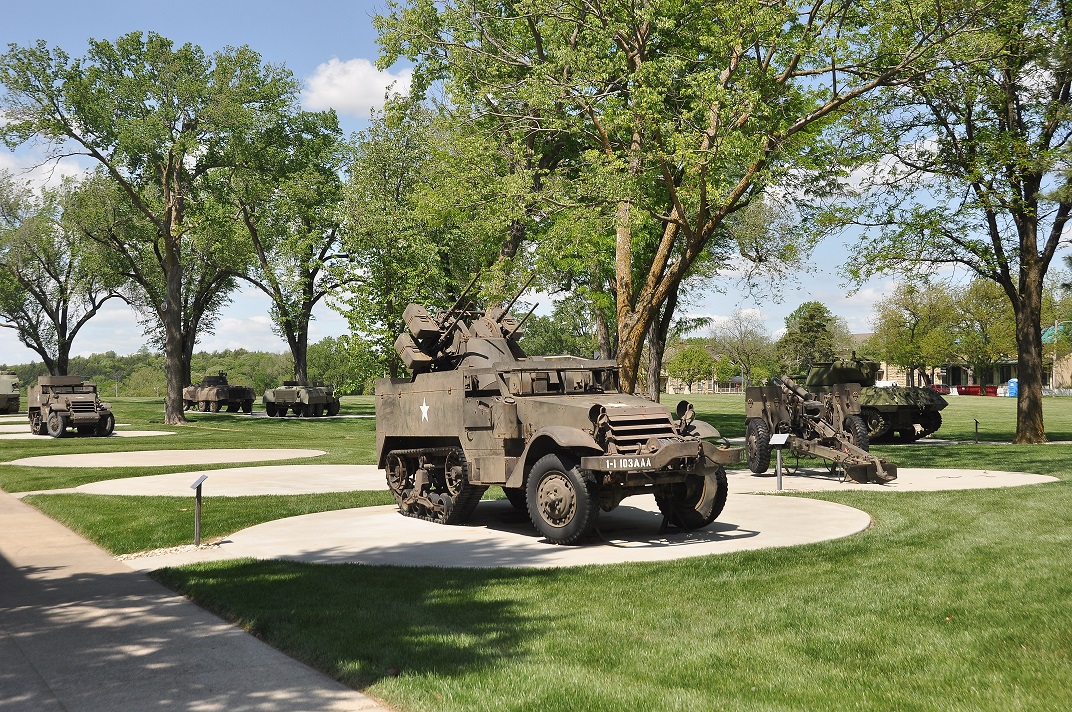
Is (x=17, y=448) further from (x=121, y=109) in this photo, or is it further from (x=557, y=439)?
(x=557, y=439)

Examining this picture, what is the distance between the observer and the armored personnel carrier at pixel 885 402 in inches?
1179

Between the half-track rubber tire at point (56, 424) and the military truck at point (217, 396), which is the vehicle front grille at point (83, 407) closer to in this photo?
the half-track rubber tire at point (56, 424)

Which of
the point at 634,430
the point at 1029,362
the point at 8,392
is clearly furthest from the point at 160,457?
the point at 8,392

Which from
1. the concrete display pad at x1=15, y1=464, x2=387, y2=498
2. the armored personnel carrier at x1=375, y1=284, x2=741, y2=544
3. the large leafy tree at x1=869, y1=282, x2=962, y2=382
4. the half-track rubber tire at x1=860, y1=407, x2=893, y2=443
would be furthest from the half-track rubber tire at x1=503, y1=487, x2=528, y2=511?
the large leafy tree at x1=869, y1=282, x2=962, y2=382

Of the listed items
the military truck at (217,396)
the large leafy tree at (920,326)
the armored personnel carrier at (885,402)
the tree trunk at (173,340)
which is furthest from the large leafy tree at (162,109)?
the large leafy tree at (920,326)

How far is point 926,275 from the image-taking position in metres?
28.7

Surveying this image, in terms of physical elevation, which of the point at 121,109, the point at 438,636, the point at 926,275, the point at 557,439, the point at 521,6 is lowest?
the point at 438,636

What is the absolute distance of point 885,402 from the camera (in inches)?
1177

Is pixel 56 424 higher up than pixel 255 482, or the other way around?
pixel 56 424

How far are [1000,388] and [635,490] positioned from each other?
9848cm

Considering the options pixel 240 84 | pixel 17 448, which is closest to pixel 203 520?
pixel 17 448

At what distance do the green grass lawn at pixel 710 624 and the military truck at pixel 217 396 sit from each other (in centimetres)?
4824

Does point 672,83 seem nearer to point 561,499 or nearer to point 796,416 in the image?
point 796,416

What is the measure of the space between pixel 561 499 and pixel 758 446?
9.86m
